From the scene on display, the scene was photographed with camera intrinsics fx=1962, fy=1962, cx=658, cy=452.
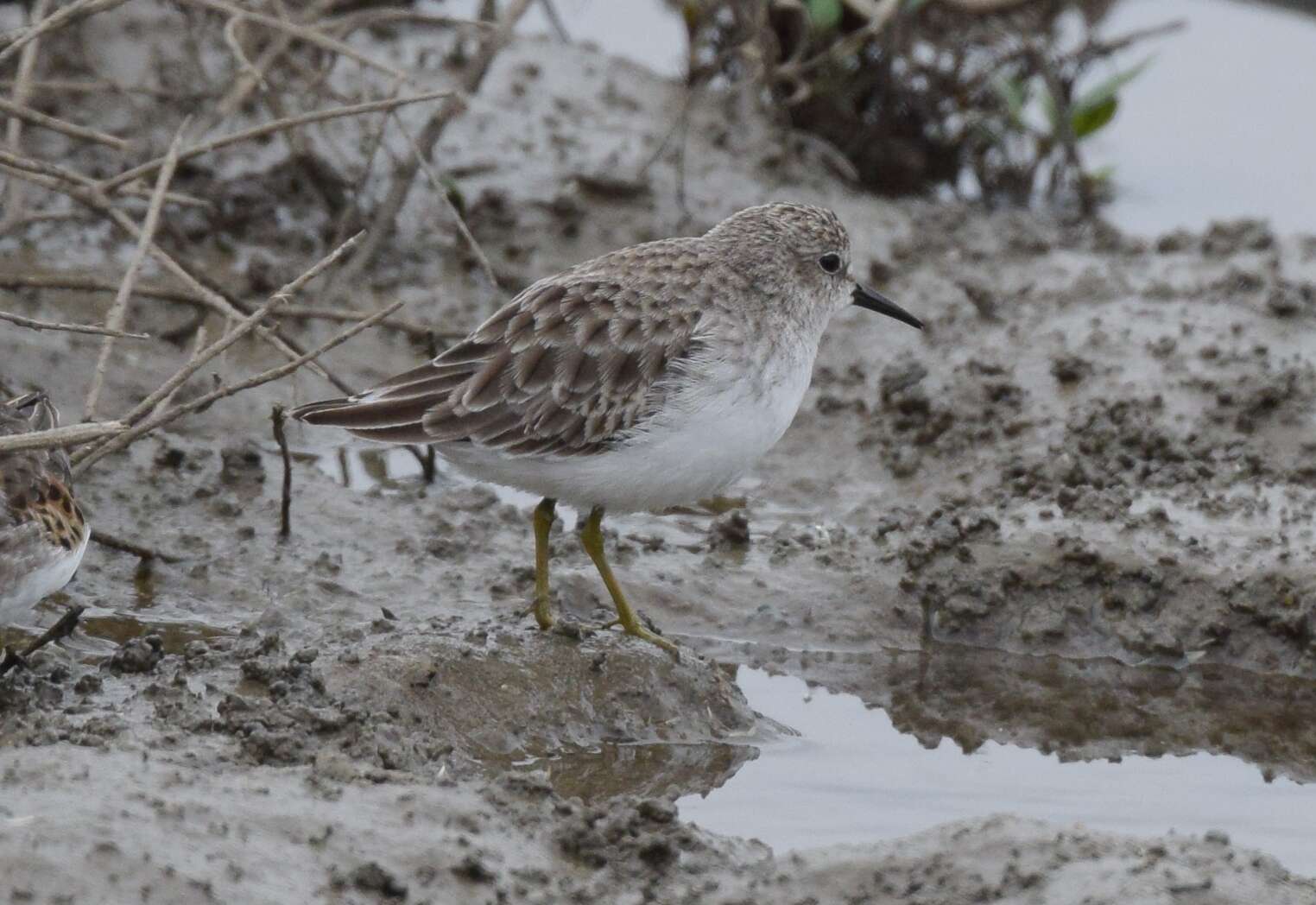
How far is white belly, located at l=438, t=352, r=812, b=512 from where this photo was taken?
605 cm

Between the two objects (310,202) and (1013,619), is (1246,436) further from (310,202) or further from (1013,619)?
(310,202)

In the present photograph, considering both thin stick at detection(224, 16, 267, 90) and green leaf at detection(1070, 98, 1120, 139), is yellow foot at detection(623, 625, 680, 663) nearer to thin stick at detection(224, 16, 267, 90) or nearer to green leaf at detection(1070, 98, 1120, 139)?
thin stick at detection(224, 16, 267, 90)

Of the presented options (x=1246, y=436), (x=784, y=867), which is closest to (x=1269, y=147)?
(x=1246, y=436)

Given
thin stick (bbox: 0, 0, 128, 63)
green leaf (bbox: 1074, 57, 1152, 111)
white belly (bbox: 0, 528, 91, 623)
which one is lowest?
white belly (bbox: 0, 528, 91, 623)

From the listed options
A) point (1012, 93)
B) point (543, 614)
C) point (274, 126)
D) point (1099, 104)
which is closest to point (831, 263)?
point (543, 614)

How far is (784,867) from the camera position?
4.93 meters

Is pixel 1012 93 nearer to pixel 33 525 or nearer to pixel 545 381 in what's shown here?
pixel 545 381

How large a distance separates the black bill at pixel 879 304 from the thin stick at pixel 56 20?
2.86 metres

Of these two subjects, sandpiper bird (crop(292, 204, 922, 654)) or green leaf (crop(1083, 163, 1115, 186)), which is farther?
green leaf (crop(1083, 163, 1115, 186))

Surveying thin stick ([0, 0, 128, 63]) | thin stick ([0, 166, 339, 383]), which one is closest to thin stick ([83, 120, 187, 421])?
thin stick ([0, 166, 339, 383])

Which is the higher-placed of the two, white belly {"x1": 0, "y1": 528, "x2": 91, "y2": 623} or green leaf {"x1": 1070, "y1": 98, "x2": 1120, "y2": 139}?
green leaf {"x1": 1070, "y1": 98, "x2": 1120, "y2": 139}

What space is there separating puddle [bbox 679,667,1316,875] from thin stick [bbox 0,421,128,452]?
6.61ft

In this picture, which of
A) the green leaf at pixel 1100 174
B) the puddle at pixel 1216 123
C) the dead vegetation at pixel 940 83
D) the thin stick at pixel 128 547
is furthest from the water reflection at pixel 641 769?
the puddle at pixel 1216 123

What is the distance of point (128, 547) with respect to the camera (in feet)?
23.2
